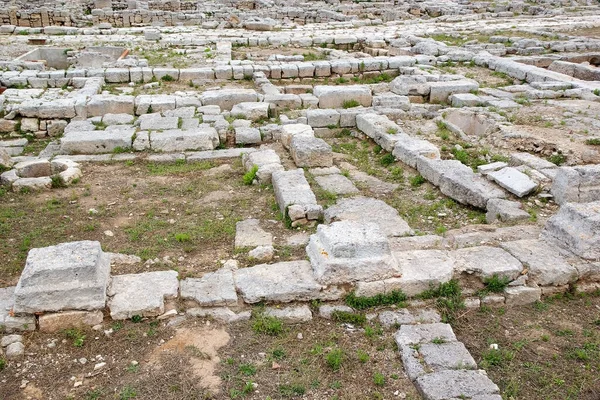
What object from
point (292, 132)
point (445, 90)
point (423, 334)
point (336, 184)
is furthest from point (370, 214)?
point (445, 90)

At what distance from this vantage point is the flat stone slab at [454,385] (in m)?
4.48

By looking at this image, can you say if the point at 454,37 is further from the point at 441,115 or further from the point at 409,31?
the point at 441,115

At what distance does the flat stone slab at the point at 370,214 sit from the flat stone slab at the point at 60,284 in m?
3.52

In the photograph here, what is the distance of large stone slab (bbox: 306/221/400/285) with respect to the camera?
19.2 ft

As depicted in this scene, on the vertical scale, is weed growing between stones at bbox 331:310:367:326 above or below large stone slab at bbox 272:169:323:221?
below

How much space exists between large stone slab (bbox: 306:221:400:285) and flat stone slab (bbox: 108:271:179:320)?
168cm

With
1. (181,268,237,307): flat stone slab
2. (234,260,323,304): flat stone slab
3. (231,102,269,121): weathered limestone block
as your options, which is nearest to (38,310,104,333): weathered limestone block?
(181,268,237,307): flat stone slab

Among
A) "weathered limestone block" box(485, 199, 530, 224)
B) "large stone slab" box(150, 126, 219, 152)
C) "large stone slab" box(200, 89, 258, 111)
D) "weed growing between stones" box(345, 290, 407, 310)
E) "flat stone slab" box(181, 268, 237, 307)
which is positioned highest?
"large stone slab" box(200, 89, 258, 111)

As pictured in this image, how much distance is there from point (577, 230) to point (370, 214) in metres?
2.81

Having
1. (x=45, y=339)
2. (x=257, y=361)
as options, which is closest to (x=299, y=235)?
(x=257, y=361)

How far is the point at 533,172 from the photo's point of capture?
906 cm

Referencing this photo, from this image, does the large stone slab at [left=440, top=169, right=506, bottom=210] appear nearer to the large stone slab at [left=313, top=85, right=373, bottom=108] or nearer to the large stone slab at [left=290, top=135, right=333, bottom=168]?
the large stone slab at [left=290, top=135, right=333, bottom=168]

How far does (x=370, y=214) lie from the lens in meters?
7.99

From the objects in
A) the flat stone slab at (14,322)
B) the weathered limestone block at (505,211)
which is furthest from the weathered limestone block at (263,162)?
the flat stone slab at (14,322)
